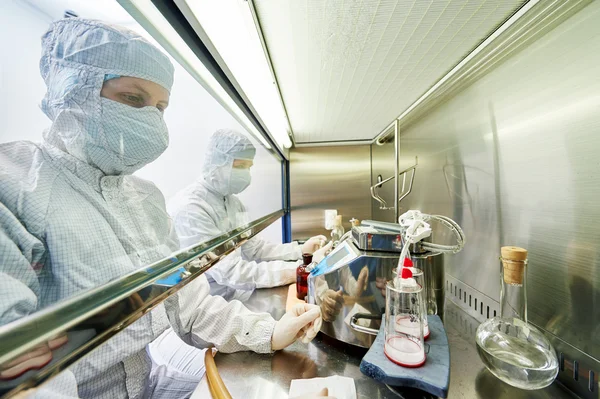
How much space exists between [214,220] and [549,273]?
1284 millimetres

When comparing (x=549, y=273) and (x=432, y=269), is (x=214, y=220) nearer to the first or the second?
(x=432, y=269)

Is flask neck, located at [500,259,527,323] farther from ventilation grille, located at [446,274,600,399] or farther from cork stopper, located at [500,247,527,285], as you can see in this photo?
ventilation grille, located at [446,274,600,399]

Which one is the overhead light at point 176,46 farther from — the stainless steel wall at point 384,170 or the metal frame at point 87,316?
the stainless steel wall at point 384,170

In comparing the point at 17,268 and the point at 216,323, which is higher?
the point at 17,268

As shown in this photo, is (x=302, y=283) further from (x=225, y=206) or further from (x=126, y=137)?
(x=126, y=137)

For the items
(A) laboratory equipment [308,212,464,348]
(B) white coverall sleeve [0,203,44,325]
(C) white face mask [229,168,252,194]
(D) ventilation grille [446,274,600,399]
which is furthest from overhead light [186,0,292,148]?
(D) ventilation grille [446,274,600,399]

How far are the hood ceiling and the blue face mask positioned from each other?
43cm

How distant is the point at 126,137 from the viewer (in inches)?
21.0

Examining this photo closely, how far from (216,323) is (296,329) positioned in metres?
0.27

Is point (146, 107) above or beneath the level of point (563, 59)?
beneath

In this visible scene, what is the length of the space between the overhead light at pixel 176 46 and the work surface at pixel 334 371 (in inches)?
34.6

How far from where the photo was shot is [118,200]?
0.62m

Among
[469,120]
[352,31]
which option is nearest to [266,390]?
[352,31]

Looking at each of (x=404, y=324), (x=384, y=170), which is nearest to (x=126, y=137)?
(x=404, y=324)
